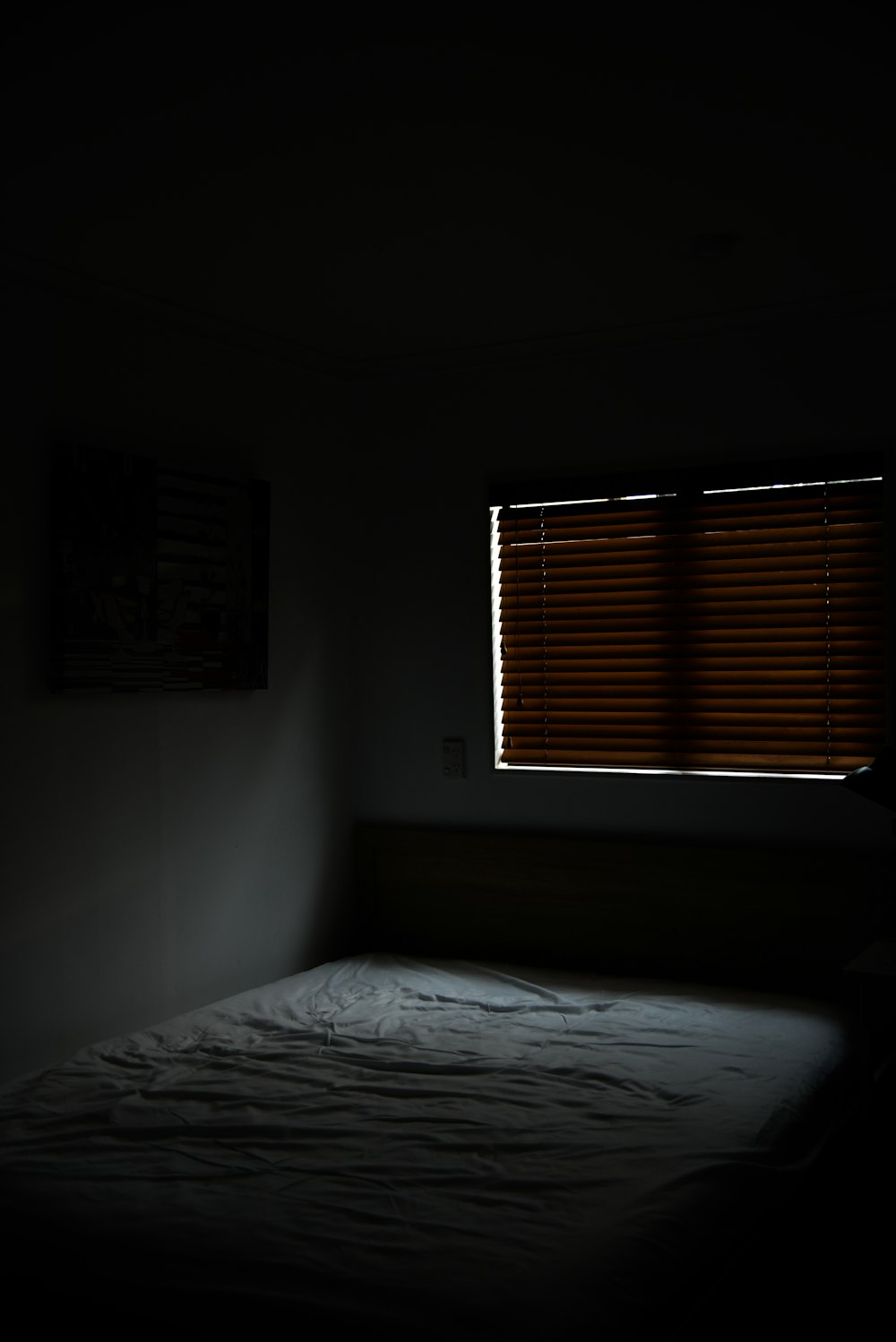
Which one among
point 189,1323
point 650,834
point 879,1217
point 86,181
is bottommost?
point 879,1217

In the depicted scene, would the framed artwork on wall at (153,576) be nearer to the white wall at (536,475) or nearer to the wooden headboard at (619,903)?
the white wall at (536,475)

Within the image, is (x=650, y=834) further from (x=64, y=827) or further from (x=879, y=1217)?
(x=64, y=827)

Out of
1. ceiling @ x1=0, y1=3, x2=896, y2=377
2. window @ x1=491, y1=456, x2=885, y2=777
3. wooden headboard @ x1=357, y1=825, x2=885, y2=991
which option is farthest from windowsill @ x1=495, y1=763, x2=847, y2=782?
ceiling @ x1=0, y1=3, x2=896, y2=377

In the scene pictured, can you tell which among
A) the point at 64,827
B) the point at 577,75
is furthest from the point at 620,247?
the point at 64,827

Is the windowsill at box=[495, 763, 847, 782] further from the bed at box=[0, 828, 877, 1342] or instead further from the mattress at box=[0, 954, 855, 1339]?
the mattress at box=[0, 954, 855, 1339]

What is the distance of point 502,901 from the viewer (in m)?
3.92

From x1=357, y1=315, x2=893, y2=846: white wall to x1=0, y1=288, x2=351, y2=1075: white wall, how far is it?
205 millimetres

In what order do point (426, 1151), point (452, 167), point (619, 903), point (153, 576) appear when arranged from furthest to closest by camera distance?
point (619, 903) < point (153, 576) < point (452, 167) < point (426, 1151)

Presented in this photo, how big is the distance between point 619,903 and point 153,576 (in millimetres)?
1762

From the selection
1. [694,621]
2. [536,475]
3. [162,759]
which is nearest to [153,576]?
A: [162,759]

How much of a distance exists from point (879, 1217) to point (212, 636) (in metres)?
2.38

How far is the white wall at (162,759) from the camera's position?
2977mm

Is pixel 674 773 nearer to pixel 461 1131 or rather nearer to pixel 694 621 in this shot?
pixel 694 621

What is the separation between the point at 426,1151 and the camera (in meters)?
2.32
